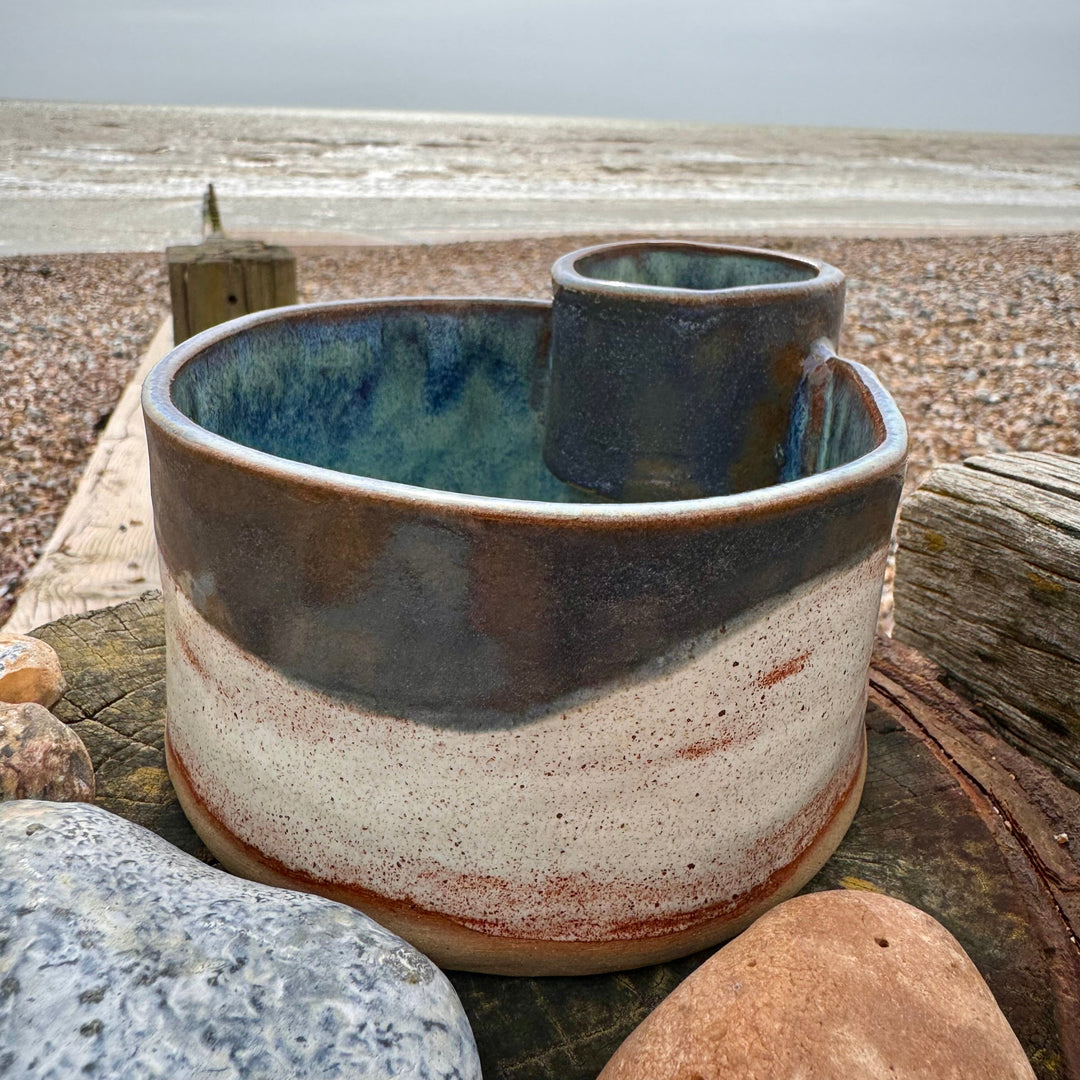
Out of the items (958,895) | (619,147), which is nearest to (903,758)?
(958,895)

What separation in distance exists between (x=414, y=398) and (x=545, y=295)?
637 centimetres

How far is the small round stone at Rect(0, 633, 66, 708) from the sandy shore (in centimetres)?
198

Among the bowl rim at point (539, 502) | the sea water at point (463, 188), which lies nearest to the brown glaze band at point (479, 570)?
the bowl rim at point (539, 502)

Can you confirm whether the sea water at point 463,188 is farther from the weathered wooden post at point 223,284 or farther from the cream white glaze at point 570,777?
the cream white glaze at point 570,777

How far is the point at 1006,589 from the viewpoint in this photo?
212 centimetres

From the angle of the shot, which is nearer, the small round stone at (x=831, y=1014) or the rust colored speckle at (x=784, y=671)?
the small round stone at (x=831, y=1014)

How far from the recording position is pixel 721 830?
1.34 metres

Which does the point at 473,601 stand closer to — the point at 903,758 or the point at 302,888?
the point at 302,888

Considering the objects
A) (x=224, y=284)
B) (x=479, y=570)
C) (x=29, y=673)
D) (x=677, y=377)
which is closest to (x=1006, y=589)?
(x=677, y=377)

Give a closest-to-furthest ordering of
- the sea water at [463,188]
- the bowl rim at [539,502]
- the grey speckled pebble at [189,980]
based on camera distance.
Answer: the grey speckled pebble at [189,980] < the bowl rim at [539,502] < the sea water at [463,188]

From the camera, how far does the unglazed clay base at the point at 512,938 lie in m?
1.35

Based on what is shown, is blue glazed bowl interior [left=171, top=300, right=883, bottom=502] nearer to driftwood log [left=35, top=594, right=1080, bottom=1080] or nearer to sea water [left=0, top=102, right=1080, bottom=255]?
driftwood log [left=35, top=594, right=1080, bottom=1080]

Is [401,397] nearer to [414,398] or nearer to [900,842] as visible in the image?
[414,398]

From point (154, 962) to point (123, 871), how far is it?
0.15 m
